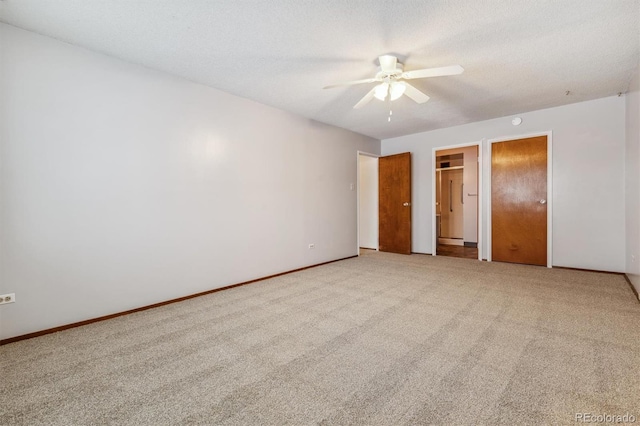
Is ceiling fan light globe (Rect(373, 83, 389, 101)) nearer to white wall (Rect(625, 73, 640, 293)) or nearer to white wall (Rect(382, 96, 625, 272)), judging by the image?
white wall (Rect(625, 73, 640, 293))

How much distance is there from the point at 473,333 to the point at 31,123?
406cm

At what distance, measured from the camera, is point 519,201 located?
4.71 m

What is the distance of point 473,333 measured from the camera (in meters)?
2.22

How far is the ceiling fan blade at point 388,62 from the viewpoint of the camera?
2625 mm

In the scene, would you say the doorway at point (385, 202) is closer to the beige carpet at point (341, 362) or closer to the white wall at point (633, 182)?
the beige carpet at point (341, 362)

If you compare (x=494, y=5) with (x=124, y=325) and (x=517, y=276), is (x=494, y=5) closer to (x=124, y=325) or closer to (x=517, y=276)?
(x=517, y=276)

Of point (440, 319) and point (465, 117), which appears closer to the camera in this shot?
point (440, 319)

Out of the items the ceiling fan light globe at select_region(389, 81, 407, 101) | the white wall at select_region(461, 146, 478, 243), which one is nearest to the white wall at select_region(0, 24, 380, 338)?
the ceiling fan light globe at select_region(389, 81, 407, 101)

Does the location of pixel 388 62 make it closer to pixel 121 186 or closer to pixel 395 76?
pixel 395 76

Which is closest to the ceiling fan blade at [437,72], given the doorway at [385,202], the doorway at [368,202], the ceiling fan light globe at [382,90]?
the ceiling fan light globe at [382,90]

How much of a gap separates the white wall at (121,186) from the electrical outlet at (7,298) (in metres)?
0.04

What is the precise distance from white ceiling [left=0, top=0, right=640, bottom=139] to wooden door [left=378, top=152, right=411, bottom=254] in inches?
94.2

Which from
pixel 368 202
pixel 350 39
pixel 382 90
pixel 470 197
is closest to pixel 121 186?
pixel 350 39

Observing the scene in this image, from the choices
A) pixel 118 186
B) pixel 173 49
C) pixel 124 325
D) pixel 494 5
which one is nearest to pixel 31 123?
pixel 118 186
